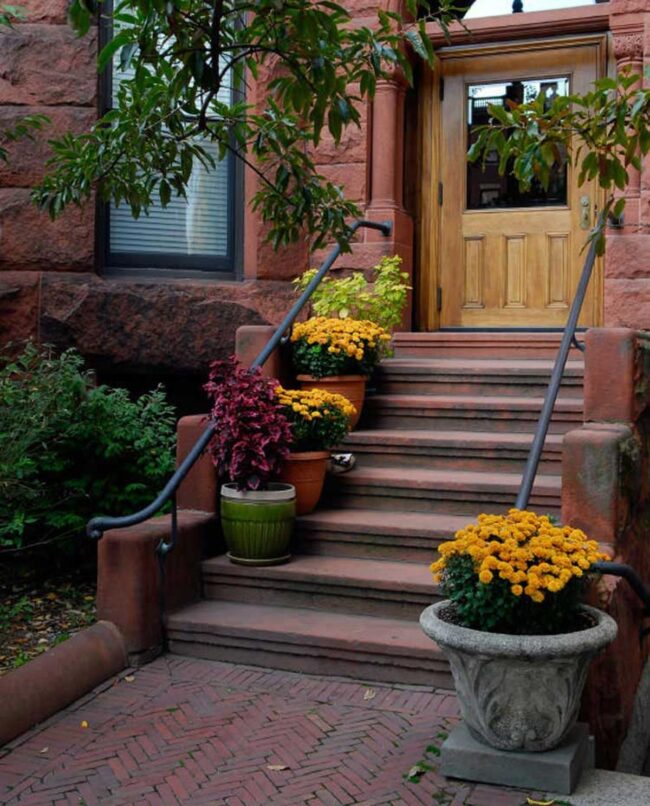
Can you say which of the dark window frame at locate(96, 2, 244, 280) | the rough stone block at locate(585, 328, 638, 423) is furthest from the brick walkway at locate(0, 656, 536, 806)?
the dark window frame at locate(96, 2, 244, 280)

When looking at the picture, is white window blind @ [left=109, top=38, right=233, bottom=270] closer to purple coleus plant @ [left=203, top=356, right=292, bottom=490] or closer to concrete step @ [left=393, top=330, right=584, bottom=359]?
concrete step @ [left=393, top=330, right=584, bottom=359]

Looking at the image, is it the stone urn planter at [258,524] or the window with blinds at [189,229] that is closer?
the stone urn planter at [258,524]

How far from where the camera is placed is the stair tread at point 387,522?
17.4 feet

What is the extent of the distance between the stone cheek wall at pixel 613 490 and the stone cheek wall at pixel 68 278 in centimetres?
361

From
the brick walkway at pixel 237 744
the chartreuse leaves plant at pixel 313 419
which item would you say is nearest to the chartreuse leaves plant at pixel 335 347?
the chartreuse leaves plant at pixel 313 419

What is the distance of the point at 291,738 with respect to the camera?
12.9ft

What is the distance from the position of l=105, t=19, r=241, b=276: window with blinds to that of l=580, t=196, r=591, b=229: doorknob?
2999 millimetres

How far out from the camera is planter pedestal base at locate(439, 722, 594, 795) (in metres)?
3.45

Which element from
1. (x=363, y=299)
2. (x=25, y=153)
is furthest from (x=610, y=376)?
(x=25, y=153)

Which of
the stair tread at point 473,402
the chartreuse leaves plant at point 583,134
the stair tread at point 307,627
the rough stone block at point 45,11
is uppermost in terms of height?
the rough stone block at point 45,11

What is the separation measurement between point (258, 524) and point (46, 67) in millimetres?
4504

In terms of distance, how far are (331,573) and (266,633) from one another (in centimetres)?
53

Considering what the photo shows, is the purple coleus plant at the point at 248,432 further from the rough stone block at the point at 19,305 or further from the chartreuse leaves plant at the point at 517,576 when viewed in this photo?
the rough stone block at the point at 19,305

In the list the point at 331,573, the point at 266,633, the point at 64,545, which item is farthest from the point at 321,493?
the point at 64,545
